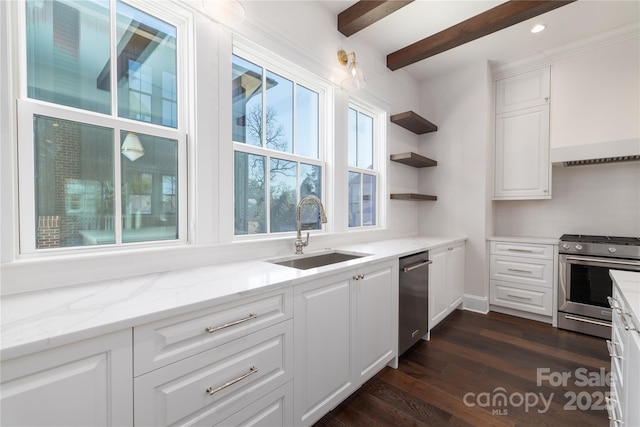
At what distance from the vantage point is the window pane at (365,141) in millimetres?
3127

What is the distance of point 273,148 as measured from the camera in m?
2.19

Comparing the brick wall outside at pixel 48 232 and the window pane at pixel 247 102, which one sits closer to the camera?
the brick wall outside at pixel 48 232

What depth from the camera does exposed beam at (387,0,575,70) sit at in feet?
7.39

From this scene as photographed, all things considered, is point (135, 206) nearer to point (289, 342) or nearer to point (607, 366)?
point (289, 342)

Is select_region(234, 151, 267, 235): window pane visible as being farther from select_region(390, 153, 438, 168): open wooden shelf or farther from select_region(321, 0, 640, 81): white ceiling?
select_region(390, 153, 438, 168): open wooden shelf

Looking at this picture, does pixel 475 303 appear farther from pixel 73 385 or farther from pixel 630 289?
pixel 73 385

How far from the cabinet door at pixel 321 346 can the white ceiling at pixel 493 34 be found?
8.01 feet

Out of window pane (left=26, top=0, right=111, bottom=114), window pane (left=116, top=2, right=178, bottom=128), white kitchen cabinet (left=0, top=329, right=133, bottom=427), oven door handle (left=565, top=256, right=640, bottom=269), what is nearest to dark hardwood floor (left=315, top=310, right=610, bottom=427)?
oven door handle (left=565, top=256, right=640, bottom=269)

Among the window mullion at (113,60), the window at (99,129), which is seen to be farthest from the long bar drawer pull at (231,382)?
the window mullion at (113,60)

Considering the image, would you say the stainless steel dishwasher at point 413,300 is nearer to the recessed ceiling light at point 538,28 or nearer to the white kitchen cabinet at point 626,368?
the white kitchen cabinet at point 626,368

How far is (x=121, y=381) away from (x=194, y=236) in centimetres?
87

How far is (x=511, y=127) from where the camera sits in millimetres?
3391

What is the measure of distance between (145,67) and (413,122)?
2827 millimetres

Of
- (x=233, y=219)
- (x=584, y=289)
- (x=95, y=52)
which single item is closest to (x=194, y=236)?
(x=233, y=219)
